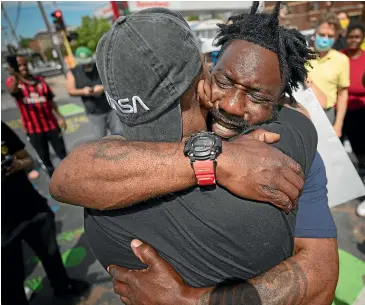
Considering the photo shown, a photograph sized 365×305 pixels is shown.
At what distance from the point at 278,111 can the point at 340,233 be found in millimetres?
2603

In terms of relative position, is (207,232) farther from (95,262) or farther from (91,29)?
(91,29)

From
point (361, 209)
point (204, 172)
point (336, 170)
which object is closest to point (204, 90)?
point (204, 172)

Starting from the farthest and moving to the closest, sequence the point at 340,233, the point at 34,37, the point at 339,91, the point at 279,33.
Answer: the point at 34,37
the point at 339,91
the point at 340,233
the point at 279,33

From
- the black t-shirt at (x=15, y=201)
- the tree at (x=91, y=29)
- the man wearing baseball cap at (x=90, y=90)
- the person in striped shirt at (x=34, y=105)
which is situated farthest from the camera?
the tree at (x=91, y=29)

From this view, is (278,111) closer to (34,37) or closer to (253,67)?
(253,67)

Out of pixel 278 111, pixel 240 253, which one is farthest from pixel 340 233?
pixel 240 253

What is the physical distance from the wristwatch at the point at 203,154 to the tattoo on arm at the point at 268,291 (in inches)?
16.1

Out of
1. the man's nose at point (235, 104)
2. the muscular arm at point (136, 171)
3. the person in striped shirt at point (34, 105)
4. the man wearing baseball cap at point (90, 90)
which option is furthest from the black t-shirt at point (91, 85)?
the muscular arm at point (136, 171)

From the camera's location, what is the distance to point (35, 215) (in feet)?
8.95

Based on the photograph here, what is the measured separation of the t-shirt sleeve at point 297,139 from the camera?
1.14 meters

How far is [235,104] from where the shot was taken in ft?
5.53

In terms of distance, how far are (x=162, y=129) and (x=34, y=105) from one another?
4.54 metres

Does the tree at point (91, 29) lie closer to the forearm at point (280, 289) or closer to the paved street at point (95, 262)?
the paved street at point (95, 262)

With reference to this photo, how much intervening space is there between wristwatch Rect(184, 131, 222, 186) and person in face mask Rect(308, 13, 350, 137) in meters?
3.00
